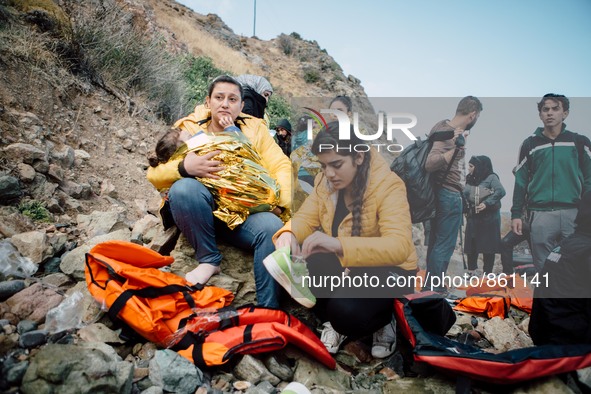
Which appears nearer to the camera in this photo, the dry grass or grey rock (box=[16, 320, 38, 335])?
grey rock (box=[16, 320, 38, 335])

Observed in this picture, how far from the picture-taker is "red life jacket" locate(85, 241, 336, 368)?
188cm

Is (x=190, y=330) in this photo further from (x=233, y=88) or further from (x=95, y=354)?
(x=233, y=88)

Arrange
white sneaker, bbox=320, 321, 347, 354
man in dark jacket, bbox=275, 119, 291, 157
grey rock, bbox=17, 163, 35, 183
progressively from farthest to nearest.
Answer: man in dark jacket, bbox=275, 119, 291, 157, grey rock, bbox=17, 163, 35, 183, white sneaker, bbox=320, 321, 347, 354

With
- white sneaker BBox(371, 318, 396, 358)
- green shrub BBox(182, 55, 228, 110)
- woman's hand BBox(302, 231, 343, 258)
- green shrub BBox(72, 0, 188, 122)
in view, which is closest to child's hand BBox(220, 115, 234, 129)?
woman's hand BBox(302, 231, 343, 258)

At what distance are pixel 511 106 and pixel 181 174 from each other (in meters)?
1.98

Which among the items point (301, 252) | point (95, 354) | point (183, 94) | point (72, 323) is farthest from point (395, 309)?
point (183, 94)

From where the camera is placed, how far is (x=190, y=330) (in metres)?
1.94

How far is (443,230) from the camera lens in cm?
190

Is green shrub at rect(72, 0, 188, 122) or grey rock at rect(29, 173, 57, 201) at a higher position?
green shrub at rect(72, 0, 188, 122)

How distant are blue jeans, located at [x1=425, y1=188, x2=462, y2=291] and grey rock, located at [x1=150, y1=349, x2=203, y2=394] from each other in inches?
52.4

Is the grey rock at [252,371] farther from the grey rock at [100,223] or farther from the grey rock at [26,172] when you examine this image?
the grey rock at [26,172]

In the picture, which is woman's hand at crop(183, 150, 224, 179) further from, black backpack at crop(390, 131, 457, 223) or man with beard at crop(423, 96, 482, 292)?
man with beard at crop(423, 96, 482, 292)

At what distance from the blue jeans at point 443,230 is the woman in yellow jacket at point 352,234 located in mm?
114

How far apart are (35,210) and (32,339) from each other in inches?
64.7
